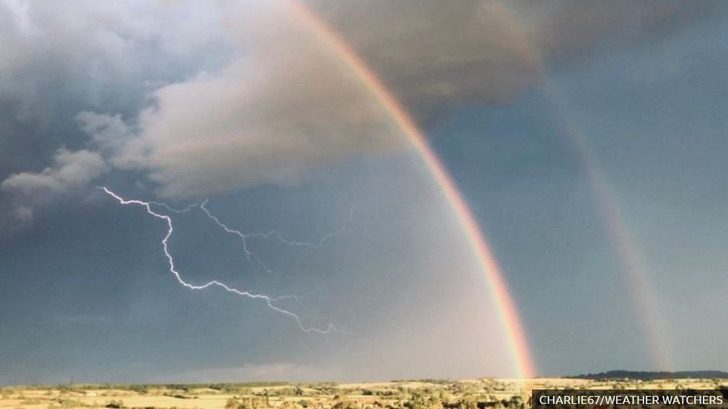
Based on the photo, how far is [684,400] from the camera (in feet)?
198

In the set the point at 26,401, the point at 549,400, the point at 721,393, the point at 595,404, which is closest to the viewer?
the point at 595,404

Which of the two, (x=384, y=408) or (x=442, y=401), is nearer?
(x=384, y=408)

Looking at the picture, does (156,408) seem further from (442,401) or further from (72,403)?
(442,401)

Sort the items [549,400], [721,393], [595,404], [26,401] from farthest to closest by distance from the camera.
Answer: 1. [26,401]
2. [721,393]
3. [549,400]
4. [595,404]

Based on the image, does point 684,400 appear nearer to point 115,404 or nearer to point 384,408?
point 384,408

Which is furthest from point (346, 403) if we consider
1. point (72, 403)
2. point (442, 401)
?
point (72, 403)

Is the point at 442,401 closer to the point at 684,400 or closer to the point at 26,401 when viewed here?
the point at 684,400

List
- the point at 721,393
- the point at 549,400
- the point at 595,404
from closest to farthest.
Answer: the point at 595,404 < the point at 549,400 < the point at 721,393

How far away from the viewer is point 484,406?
6253cm

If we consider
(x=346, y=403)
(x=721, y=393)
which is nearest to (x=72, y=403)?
(x=346, y=403)

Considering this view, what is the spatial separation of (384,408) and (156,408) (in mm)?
20602

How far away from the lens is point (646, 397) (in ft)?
204

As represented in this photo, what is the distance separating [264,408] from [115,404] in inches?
596

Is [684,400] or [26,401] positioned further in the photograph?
[26,401]
